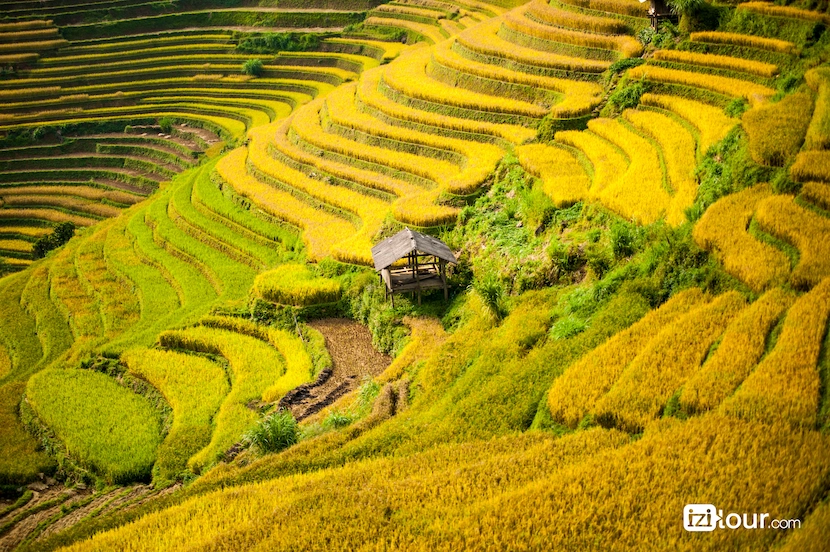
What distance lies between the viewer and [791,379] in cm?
982

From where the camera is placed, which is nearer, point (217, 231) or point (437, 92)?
point (217, 231)

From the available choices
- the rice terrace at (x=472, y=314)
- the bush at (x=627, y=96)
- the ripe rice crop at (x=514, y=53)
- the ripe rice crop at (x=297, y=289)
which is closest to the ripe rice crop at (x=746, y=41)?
the rice terrace at (x=472, y=314)

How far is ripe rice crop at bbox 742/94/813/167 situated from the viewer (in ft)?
50.8

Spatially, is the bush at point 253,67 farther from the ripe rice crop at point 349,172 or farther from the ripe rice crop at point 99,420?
the ripe rice crop at point 99,420

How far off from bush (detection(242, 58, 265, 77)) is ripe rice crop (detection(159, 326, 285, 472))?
3513 centimetres

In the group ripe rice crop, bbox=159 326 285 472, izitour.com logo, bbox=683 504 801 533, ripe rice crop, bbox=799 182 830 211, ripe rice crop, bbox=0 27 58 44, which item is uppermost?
ripe rice crop, bbox=0 27 58 44

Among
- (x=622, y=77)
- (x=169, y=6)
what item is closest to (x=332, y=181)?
(x=622, y=77)

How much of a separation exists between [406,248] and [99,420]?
30.5 feet

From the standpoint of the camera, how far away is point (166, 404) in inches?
779

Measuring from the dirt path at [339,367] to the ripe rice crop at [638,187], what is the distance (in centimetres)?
731

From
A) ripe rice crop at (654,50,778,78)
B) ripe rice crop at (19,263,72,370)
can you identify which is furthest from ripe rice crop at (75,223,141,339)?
ripe rice crop at (654,50,778,78)

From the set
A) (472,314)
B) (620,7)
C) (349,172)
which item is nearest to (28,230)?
(349,172)

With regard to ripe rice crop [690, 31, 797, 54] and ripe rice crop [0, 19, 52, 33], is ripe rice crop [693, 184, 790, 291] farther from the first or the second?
ripe rice crop [0, 19, 52, 33]

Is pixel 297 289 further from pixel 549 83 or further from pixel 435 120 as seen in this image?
pixel 549 83
